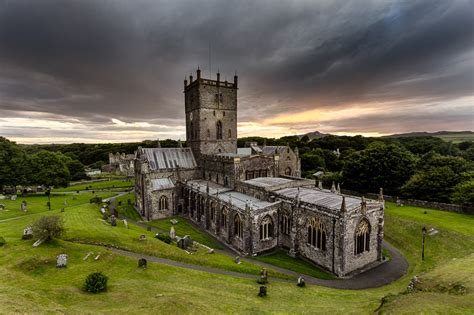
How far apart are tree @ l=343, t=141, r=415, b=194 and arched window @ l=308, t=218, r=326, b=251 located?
2901cm

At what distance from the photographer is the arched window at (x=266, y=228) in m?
28.0

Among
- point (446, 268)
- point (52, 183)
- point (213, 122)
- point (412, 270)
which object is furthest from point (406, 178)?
point (52, 183)

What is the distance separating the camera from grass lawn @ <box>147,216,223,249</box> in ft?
102

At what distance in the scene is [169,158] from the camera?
4538 cm

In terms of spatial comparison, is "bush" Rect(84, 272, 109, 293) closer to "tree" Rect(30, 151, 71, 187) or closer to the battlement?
the battlement

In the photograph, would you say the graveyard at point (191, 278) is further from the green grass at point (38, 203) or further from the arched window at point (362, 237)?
the green grass at point (38, 203)

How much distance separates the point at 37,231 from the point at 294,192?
85.7ft

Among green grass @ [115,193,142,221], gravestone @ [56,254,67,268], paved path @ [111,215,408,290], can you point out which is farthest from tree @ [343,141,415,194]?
gravestone @ [56,254,67,268]

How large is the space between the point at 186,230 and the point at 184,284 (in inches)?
654

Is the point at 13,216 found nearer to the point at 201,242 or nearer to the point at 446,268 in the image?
the point at 201,242

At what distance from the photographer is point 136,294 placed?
15.9 m

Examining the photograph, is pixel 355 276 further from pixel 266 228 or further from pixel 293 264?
pixel 266 228

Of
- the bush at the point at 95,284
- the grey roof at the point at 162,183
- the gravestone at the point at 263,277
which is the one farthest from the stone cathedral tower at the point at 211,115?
the bush at the point at 95,284

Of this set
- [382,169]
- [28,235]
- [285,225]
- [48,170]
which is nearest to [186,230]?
[285,225]
